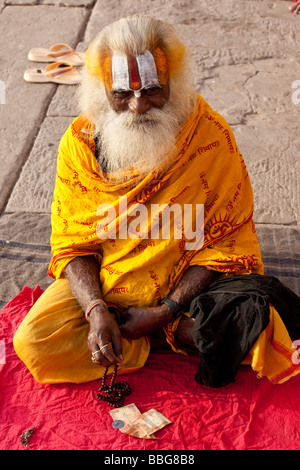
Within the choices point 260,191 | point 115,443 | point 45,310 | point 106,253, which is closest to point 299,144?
point 260,191

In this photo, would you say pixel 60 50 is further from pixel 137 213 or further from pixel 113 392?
pixel 113 392

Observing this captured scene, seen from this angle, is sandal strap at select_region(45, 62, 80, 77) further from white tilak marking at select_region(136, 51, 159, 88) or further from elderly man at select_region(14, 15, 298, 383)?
white tilak marking at select_region(136, 51, 159, 88)

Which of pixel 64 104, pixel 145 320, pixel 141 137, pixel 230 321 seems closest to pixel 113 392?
pixel 145 320

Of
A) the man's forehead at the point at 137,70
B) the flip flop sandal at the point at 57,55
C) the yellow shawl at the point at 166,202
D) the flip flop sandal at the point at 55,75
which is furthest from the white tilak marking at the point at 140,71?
the flip flop sandal at the point at 57,55

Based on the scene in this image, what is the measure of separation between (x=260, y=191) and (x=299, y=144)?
2.31 feet

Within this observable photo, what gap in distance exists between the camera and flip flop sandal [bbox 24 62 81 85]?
5.80m

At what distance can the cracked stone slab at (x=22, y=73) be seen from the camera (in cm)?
495

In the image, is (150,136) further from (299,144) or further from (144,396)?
(299,144)

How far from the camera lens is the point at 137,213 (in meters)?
2.98

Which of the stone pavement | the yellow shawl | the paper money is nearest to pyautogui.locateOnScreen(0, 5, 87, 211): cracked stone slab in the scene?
the stone pavement

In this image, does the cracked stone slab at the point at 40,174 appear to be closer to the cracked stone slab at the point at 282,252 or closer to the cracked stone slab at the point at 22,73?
the cracked stone slab at the point at 22,73

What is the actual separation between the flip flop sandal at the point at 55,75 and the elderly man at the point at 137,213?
2800 millimetres

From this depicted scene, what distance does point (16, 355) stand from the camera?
124 inches

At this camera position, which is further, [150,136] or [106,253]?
[106,253]
